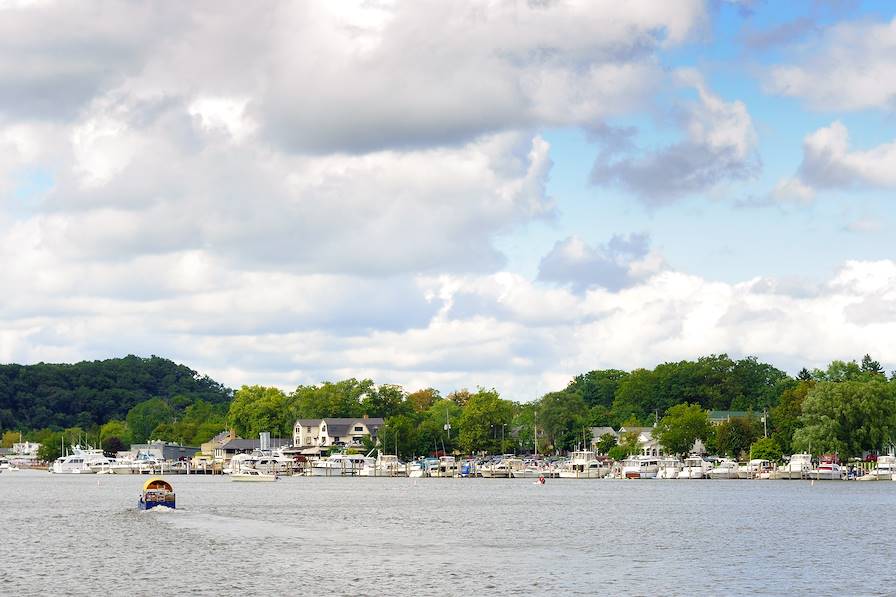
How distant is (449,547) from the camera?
8238 centimetres

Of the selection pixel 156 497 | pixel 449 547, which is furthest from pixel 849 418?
pixel 449 547

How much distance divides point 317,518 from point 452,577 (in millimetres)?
45019

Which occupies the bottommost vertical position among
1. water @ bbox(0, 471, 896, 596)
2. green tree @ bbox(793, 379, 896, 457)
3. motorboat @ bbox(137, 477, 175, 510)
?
water @ bbox(0, 471, 896, 596)

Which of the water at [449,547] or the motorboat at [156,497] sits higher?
the motorboat at [156,497]

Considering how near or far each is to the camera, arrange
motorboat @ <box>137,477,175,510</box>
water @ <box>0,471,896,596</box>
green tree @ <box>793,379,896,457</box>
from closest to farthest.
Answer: water @ <box>0,471,896,596</box> → motorboat @ <box>137,477,175,510</box> → green tree @ <box>793,379,896,457</box>

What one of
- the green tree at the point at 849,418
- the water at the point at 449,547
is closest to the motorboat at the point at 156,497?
the water at the point at 449,547

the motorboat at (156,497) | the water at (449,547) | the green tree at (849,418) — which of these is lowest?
the water at (449,547)

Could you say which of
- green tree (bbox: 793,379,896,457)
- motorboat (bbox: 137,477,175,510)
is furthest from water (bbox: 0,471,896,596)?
green tree (bbox: 793,379,896,457)

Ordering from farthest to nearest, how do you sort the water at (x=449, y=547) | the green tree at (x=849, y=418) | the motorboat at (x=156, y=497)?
1. the green tree at (x=849, y=418)
2. the motorboat at (x=156, y=497)
3. the water at (x=449, y=547)

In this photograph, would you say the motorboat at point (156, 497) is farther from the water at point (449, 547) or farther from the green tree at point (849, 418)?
the green tree at point (849, 418)

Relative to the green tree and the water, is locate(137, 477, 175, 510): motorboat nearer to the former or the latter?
the water

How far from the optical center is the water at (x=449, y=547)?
210ft

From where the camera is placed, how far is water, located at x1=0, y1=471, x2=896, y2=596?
6397 centimetres

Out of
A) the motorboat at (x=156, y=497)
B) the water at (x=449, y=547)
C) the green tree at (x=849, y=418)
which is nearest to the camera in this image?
the water at (x=449, y=547)
